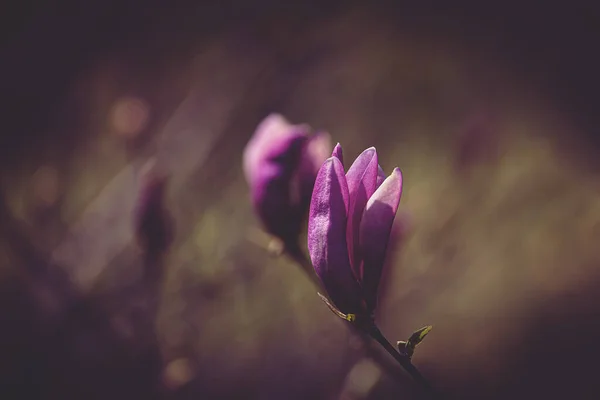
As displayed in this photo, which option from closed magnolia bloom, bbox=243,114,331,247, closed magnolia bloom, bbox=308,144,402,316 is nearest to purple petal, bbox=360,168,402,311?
closed magnolia bloom, bbox=308,144,402,316

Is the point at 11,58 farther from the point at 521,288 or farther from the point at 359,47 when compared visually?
the point at 521,288

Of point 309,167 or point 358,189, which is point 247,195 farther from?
point 358,189

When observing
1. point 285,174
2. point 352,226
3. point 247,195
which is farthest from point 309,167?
point 247,195

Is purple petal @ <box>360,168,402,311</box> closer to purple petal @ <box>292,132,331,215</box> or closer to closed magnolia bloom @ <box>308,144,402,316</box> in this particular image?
closed magnolia bloom @ <box>308,144,402,316</box>

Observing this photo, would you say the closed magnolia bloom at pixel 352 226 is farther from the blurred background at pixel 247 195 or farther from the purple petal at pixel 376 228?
the blurred background at pixel 247 195

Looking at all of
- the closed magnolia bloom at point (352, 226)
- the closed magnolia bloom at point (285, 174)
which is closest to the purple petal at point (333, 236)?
the closed magnolia bloom at point (352, 226)

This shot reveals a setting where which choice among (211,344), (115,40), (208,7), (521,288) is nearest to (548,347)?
(521,288)
